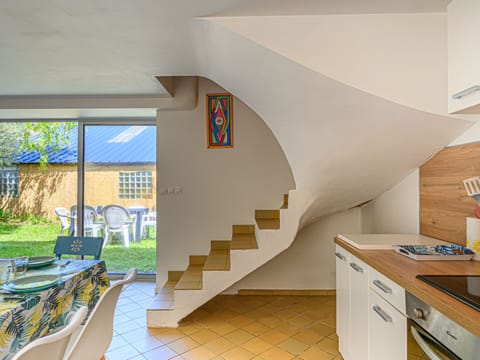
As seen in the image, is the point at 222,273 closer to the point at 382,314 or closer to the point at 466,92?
the point at 382,314

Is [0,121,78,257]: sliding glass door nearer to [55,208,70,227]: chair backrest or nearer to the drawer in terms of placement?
[55,208,70,227]: chair backrest

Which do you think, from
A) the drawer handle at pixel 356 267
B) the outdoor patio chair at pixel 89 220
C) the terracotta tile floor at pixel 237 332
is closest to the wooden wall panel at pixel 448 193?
the drawer handle at pixel 356 267

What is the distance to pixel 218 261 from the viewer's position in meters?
3.08

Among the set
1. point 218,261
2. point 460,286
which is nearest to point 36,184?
point 218,261

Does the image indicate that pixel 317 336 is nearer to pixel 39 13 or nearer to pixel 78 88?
pixel 39 13

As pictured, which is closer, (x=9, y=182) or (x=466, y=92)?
(x=466, y=92)

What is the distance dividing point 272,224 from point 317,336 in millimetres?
1087

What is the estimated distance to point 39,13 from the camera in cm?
170

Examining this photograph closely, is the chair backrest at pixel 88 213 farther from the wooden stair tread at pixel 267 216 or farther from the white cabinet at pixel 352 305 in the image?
the white cabinet at pixel 352 305

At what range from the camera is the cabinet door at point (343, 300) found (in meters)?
1.98

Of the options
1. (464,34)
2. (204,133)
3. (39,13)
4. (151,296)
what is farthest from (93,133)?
(464,34)

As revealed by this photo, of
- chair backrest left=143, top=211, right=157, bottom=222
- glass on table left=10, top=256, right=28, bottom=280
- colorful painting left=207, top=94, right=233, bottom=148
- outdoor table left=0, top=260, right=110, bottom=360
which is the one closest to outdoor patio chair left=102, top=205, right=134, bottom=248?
chair backrest left=143, top=211, right=157, bottom=222

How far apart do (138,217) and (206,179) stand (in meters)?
Result: 1.25

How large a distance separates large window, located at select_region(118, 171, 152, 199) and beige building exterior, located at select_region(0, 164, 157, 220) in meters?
0.01
